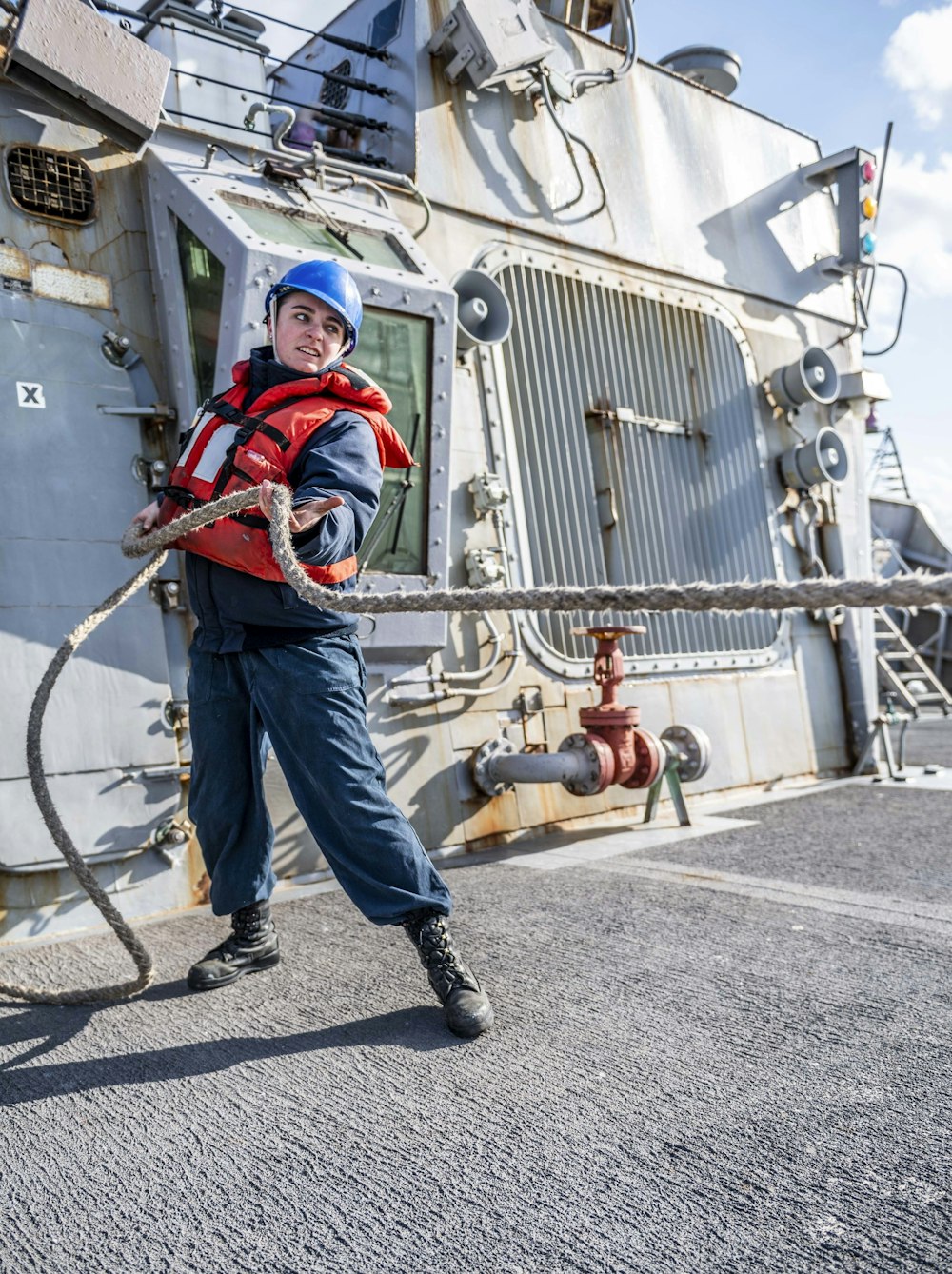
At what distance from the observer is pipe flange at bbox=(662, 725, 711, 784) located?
4832 mm

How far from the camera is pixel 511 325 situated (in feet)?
16.3

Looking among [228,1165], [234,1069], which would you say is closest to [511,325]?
[234,1069]

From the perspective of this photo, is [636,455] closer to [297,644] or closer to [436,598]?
[297,644]

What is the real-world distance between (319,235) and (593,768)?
232cm

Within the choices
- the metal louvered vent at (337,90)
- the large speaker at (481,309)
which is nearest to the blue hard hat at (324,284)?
the large speaker at (481,309)

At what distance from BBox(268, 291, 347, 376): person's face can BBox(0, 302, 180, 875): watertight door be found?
1287mm

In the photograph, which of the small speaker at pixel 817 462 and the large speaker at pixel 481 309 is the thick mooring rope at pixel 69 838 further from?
the small speaker at pixel 817 462

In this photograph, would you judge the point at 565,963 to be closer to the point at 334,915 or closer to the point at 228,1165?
the point at 334,915

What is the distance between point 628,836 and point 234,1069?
266cm

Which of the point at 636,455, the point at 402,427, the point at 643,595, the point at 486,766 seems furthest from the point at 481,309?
the point at 643,595

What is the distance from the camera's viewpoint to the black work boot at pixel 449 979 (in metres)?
2.31

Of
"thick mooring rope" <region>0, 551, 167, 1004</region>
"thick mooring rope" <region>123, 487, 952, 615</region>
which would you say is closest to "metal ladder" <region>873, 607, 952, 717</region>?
"thick mooring rope" <region>0, 551, 167, 1004</region>

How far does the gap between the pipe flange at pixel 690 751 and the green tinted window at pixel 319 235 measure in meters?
2.41

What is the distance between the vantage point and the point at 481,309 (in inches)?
182
